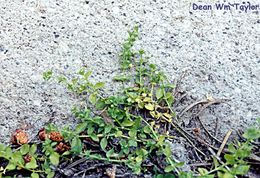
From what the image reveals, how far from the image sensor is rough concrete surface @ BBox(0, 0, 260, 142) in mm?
1499

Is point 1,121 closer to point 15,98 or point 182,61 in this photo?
point 15,98

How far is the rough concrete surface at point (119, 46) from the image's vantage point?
150 cm

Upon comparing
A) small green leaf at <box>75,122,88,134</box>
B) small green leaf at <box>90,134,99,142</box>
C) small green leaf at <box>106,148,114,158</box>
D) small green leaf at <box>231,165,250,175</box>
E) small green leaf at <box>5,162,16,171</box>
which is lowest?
small green leaf at <box>5,162,16,171</box>

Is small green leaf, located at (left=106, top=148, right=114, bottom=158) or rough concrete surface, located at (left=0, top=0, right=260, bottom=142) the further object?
rough concrete surface, located at (left=0, top=0, right=260, bottom=142)

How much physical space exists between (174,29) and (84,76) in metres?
0.26

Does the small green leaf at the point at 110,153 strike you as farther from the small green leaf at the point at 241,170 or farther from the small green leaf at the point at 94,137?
the small green leaf at the point at 241,170

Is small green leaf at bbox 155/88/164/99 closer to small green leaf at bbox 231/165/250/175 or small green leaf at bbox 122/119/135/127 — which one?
small green leaf at bbox 122/119/135/127

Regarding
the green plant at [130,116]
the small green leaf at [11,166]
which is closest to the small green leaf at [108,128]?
the green plant at [130,116]

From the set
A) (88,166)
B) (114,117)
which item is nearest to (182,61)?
(114,117)

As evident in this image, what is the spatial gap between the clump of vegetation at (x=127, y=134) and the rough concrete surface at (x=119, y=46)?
0.04 m

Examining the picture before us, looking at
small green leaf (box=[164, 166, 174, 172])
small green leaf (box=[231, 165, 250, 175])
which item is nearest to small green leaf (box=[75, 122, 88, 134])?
small green leaf (box=[164, 166, 174, 172])

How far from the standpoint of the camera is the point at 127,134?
56.1 inches

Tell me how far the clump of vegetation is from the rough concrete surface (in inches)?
1.6

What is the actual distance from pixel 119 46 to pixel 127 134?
24cm
